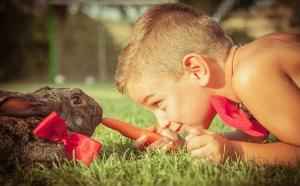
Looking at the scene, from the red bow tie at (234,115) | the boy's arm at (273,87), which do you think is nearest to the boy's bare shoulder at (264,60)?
the boy's arm at (273,87)

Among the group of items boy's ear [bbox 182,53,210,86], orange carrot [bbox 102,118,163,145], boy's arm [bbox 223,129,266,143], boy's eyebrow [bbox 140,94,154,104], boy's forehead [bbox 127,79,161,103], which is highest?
boy's ear [bbox 182,53,210,86]

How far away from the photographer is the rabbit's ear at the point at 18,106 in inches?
80.7

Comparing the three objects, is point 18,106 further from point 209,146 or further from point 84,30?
point 84,30

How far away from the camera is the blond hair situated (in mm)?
2500

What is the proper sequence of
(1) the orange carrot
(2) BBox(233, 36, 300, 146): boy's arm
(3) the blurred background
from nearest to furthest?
(2) BBox(233, 36, 300, 146): boy's arm → (1) the orange carrot → (3) the blurred background

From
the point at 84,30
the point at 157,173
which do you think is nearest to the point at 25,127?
the point at 157,173

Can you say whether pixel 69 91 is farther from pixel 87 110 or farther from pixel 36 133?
pixel 36 133

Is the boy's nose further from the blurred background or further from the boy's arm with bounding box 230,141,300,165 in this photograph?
the blurred background

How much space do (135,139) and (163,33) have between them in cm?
63

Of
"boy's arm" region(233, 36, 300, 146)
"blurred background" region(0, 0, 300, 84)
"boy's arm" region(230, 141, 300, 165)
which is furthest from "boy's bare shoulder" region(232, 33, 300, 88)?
"blurred background" region(0, 0, 300, 84)

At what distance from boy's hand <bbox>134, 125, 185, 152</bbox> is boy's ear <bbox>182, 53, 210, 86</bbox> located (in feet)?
1.17

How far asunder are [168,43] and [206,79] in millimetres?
272

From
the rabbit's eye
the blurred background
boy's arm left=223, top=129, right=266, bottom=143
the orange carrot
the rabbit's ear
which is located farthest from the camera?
the blurred background

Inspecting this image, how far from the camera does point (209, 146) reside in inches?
84.3
